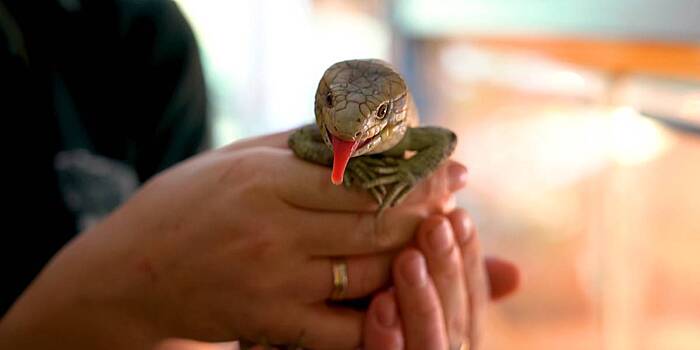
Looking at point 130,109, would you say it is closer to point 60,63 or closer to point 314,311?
point 60,63

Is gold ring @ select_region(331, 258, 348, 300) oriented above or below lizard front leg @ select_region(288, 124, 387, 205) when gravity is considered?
below

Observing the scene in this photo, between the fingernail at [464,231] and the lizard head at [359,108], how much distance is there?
199mm

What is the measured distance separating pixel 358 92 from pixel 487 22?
54.3 inches

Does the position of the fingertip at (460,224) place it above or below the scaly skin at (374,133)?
below

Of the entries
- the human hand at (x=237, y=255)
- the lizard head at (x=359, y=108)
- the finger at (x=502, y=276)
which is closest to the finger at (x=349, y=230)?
the human hand at (x=237, y=255)

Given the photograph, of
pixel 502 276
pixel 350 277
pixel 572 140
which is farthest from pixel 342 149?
pixel 572 140

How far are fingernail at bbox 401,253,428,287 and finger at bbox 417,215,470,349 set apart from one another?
0.06 feet

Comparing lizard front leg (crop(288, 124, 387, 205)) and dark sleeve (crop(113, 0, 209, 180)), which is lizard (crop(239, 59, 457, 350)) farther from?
dark sleeve (crop(113, 0, 209, 180))

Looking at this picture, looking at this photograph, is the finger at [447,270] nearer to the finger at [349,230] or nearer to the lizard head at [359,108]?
the finger at [349,230]

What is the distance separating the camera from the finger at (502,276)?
3.61ft

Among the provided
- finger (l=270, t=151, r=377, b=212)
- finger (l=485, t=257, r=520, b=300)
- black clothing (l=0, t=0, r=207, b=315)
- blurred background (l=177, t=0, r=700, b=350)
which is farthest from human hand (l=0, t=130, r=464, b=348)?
blurred background (l=177, t=0, r=700, b=350)

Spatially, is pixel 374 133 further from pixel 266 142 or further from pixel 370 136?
pixel 266 142

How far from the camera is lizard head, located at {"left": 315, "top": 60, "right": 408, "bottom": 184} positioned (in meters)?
0.64

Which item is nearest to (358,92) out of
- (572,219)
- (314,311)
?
(314,311)
